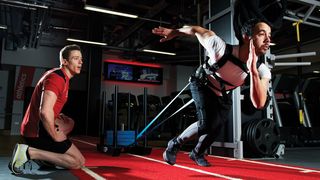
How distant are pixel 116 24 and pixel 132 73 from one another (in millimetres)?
2349

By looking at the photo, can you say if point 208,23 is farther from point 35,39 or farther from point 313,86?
point 35,39

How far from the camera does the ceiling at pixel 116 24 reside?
25.8ft

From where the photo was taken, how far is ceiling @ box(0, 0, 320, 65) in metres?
7.85

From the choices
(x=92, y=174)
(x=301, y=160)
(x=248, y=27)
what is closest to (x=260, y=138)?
(x=301, y=160)

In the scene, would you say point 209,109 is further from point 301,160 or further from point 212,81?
point 301,160

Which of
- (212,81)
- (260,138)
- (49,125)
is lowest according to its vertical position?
(260,138)

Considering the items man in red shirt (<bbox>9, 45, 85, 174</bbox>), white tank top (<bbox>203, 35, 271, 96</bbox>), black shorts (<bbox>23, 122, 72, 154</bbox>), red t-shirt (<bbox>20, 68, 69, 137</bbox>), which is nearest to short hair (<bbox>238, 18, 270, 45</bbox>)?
white tank top (<bbox>203, 35, 271, 96</bbox>)

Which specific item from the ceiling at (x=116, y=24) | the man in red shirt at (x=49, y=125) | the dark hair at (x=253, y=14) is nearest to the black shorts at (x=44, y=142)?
the man in red shirt at (x=49, y=125)

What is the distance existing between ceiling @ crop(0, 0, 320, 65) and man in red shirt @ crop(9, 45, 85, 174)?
4393 mm

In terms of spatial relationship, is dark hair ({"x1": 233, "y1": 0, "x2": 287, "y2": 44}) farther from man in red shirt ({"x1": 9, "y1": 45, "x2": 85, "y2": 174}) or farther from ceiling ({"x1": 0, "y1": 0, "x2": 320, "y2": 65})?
ceiling ({"x1": 0, "y1": 0, "x2": 320, "y2": 65})

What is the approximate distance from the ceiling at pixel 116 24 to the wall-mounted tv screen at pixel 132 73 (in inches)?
16.4

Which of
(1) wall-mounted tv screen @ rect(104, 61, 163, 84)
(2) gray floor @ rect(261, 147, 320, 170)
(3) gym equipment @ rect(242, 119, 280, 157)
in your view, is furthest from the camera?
(1) wall-mounted tv screen @ rect(104, 61, 163, 84)

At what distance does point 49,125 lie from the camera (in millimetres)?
2322

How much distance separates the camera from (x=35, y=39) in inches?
383
